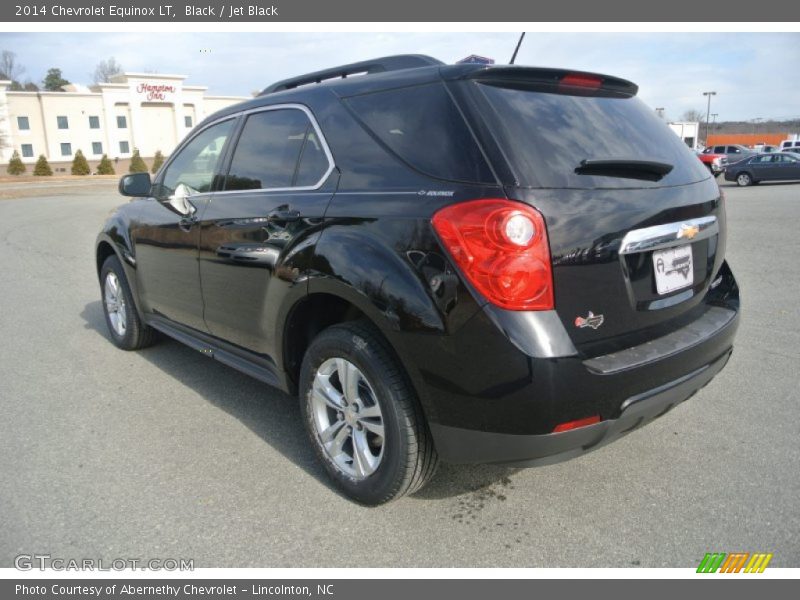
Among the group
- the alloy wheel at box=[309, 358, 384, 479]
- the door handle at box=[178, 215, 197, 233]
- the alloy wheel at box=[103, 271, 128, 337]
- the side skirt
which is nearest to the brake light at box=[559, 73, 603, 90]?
the alloy wheel at box=[309, 358, 384, 479]

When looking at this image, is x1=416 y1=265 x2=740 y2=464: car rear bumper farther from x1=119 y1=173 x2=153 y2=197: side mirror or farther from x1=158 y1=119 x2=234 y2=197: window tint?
x1=119 y1=173 x2=153 y2=197: side mirror

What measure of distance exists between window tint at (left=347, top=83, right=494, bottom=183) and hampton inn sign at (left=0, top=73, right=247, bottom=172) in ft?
→ 226

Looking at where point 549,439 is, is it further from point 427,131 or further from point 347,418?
point 427,131

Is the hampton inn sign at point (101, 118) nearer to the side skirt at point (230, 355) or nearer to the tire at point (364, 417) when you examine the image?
the side skirt at point (230, 355)

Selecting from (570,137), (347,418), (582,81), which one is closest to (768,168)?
(582,81)

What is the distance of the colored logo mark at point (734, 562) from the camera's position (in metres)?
2.44

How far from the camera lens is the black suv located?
89.8 inches

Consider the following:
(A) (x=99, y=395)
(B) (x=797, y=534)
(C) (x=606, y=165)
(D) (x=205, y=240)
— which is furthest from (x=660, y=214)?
(A) (x=99, y=395)

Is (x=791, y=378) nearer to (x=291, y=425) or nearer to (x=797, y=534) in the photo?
(x=797, y=534)

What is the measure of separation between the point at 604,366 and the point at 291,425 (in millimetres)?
2117

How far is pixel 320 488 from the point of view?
310cm

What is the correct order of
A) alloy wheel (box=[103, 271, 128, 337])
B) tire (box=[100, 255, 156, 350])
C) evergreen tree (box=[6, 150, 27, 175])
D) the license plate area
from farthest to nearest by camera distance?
evergreen tree (box=[6, 150, 27, 175])
alloy wheel (box=[103, 271, 128, 337])
tire (box=[100, 255, 156, 350])
the license plate area

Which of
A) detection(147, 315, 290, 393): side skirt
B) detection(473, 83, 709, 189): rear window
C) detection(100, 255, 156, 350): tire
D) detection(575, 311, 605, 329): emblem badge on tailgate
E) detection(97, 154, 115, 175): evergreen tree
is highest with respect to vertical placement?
detection(473, 83, 709, 189): rear window

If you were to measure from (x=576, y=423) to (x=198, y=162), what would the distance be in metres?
3.07
